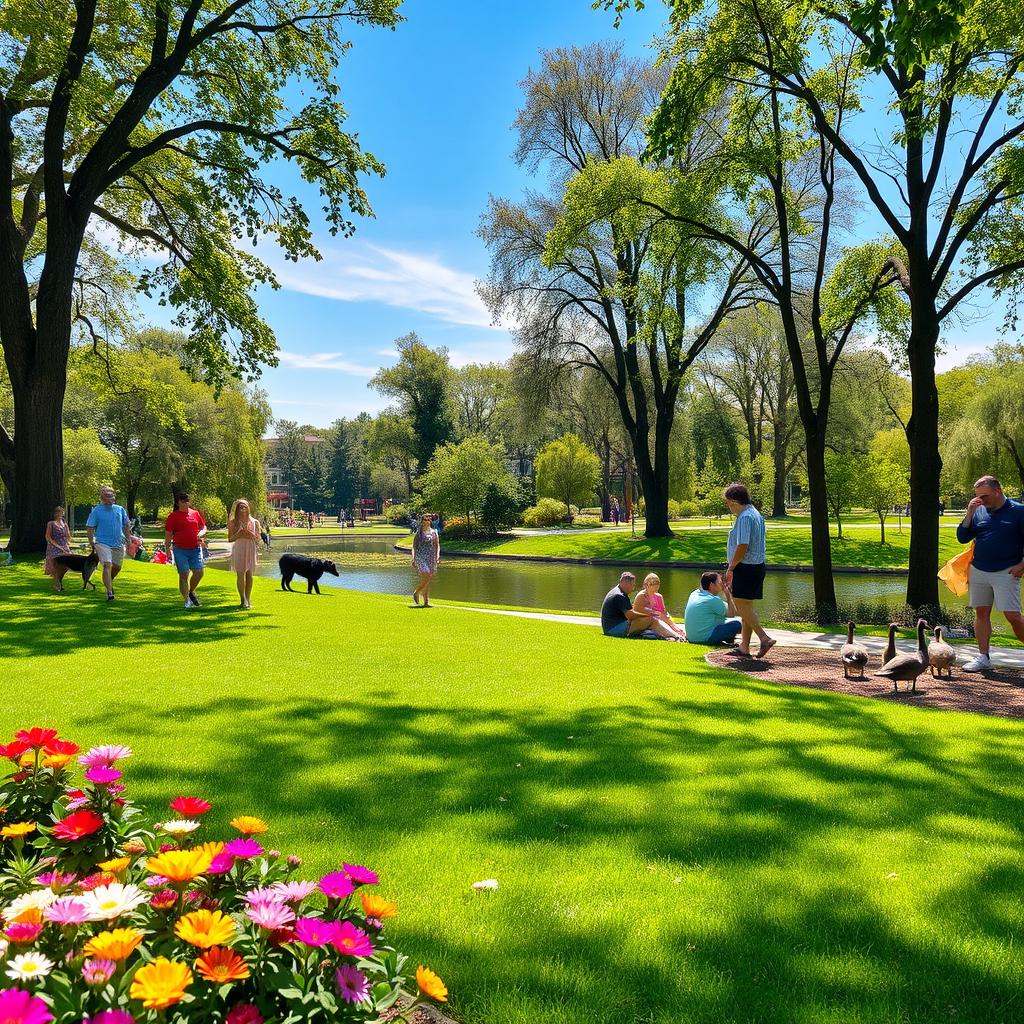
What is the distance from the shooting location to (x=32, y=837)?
86.0 inches

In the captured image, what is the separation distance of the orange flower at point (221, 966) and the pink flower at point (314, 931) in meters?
0.12

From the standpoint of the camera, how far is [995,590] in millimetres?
7641

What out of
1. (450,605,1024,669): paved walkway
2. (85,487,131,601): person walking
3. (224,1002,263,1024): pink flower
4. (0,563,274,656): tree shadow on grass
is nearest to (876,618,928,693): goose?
(450,605,1024,669): paved walkway

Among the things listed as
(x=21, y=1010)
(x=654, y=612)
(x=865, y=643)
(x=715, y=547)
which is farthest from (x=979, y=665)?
(x=715, y=547)

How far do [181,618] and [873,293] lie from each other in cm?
1440

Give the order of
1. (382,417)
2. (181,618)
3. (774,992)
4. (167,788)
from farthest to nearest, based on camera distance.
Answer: (382,417), (181,618), (167,788), (774,992)

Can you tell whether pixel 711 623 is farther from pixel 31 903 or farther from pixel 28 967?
pixel 28 967

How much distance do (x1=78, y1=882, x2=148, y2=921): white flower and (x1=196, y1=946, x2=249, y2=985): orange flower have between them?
21 cm

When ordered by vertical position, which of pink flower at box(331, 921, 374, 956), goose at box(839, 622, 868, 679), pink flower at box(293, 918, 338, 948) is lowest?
goose at box(839, 622, 868, 679)

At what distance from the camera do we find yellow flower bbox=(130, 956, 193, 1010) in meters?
1.23

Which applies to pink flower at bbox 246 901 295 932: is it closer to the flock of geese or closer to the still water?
the flock of geese

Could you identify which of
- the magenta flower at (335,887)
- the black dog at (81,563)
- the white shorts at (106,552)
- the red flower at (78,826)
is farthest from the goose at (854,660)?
the black dog at (81,563)

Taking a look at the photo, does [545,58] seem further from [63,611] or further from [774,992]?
[774,992]

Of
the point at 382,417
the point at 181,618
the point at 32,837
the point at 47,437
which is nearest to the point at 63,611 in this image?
the point at 181,618
